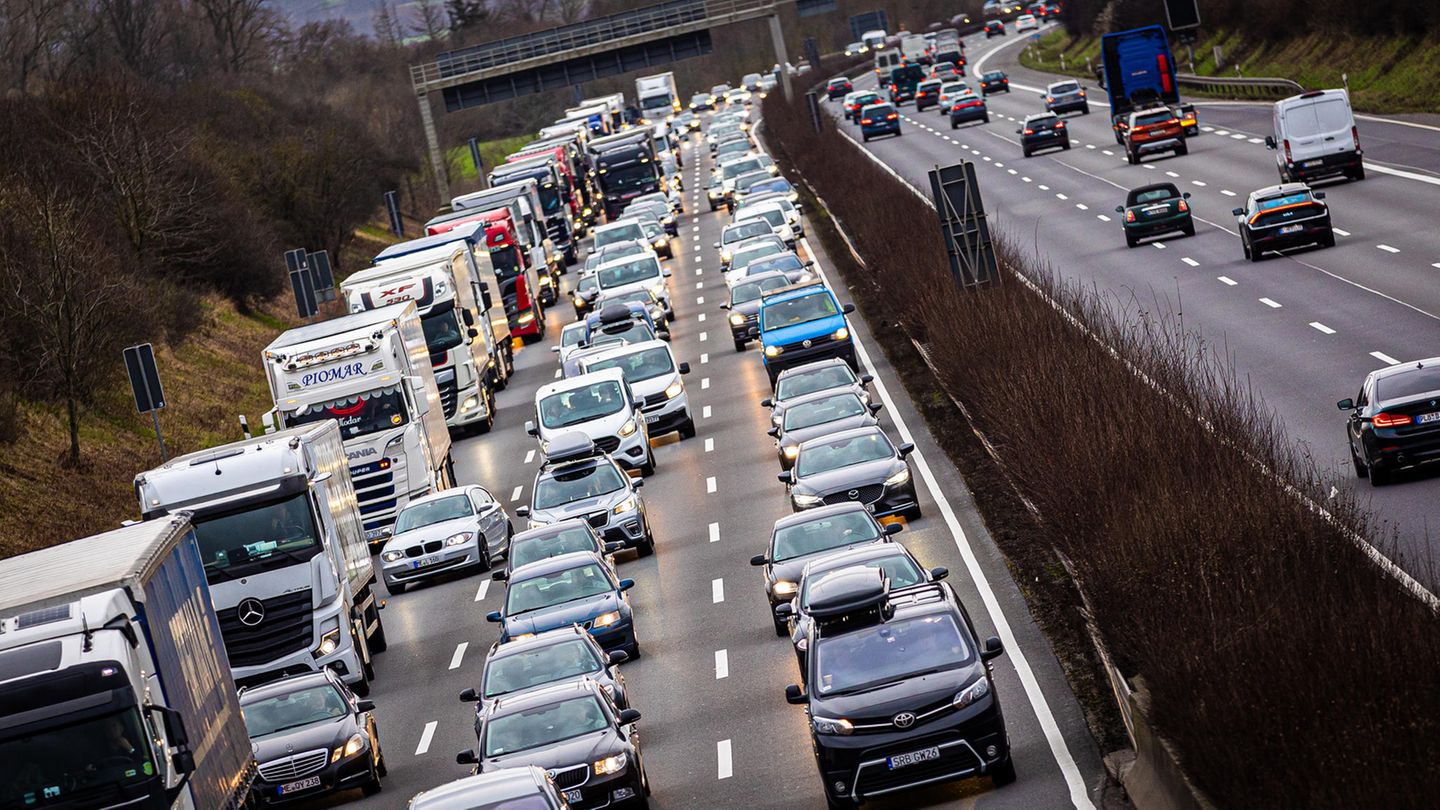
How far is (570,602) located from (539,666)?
3979mm

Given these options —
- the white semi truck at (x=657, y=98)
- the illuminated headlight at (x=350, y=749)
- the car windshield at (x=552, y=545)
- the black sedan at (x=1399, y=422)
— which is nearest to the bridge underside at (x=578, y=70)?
the white semi truck at (x=657, y=98)

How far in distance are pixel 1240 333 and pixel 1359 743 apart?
23.7 metres

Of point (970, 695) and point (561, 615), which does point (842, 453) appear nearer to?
point (561, 615)

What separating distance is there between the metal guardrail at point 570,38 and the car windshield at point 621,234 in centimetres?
4938

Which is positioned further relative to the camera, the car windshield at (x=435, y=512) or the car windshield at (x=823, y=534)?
the car windshield at (x=435, y=512)

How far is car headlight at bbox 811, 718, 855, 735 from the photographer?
53.0ft

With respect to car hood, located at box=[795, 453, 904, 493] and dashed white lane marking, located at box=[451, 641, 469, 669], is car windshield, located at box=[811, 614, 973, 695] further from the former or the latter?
dashed white lane marking, located at box=[451, 641, 469, 669]

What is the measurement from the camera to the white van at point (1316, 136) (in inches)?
1850

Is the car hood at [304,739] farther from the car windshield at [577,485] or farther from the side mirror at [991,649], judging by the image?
the car windshield at [577,485]

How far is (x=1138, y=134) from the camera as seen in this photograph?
2489 inches

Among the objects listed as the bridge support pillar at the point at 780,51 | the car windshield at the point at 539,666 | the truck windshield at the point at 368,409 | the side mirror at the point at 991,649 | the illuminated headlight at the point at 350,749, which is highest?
the bridge support pillar at the point at 780,51

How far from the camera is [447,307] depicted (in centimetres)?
4362

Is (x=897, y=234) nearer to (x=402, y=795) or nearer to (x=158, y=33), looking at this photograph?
(x=402, y=795)

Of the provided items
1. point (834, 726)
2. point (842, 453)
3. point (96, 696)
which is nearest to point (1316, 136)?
point (842, 453)
